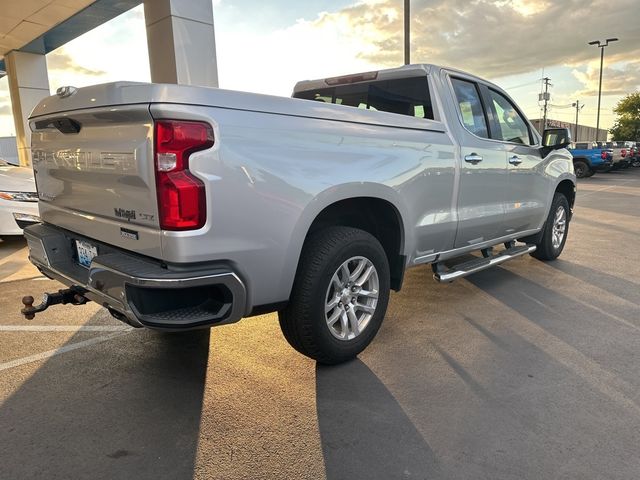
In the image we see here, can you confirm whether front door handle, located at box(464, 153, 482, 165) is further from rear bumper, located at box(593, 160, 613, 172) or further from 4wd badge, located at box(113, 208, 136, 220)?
rear bumper, located at box(593, 160, 613, 172)

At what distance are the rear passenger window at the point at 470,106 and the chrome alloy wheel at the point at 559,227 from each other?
217 centimetres

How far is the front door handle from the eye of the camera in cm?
402

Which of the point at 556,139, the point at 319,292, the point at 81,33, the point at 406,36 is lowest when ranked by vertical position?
the point at 319,292

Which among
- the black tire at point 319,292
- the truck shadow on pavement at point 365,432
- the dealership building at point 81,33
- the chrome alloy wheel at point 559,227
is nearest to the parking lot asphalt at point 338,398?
the truck shadow on pavement at point 365,432

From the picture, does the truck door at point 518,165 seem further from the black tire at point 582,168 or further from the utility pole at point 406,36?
the black tire at point 582,168

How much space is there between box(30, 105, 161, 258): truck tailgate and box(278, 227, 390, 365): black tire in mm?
893

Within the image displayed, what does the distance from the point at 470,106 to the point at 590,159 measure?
20500 mm

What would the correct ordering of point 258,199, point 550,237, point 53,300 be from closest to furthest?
point 258,199 → point 53,300 → point 550,237

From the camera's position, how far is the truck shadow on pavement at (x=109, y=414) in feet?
7.53

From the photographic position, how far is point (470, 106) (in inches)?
172

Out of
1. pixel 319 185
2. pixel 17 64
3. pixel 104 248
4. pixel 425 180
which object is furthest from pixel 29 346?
pixel 17 64

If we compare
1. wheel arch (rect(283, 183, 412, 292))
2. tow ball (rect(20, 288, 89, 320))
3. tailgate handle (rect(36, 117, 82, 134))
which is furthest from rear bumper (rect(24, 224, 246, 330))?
tailgate handle (rect(36, 117, 82, 134))

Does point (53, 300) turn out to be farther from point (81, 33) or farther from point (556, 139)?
point (81, 33)

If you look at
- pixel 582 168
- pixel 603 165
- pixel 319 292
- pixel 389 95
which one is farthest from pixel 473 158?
pixel 582 168
